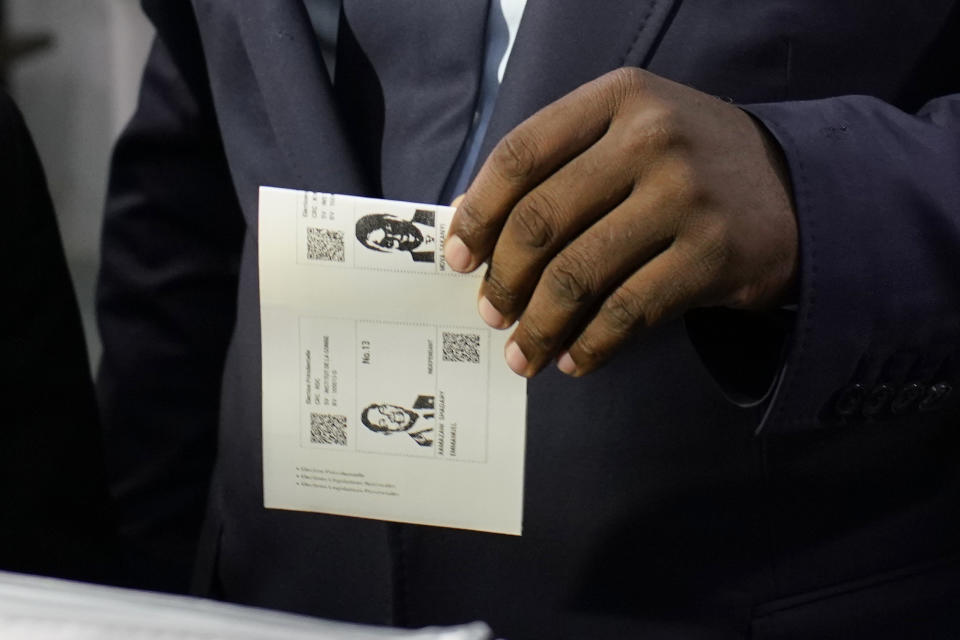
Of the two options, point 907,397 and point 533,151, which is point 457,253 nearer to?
point 533,151

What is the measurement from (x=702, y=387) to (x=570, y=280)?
0.75 feet

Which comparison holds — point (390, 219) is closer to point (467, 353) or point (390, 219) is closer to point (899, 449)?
point (467, 353)

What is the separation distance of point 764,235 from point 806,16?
202 millimetres

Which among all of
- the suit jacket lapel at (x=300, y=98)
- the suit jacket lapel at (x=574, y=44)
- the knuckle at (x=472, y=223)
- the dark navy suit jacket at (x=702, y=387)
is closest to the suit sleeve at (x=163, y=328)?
the dark navy suit jacket at (x=702, y=387)

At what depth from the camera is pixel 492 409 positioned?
66 cm

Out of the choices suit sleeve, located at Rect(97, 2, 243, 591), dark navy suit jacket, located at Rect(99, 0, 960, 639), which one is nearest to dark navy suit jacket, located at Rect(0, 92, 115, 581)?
dark navy suit jacket, located at Rect(99, 0, 960, 639)

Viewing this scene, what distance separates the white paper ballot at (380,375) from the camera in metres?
0.63

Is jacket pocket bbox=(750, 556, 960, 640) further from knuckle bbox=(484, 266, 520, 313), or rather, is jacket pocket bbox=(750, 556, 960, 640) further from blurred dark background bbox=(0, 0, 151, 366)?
blurred dark background bbox=(0, 0, 151, 366)

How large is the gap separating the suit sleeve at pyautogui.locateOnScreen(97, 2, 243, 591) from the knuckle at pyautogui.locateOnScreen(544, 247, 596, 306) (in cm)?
67

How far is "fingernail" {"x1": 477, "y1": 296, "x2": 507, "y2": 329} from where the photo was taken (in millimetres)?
618

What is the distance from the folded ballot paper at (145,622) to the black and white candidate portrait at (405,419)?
0.25 meters

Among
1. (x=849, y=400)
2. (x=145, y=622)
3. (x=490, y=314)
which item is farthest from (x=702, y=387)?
(x=145, y=622)

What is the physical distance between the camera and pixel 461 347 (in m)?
0.65

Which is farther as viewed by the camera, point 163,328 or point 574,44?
point 163,328
